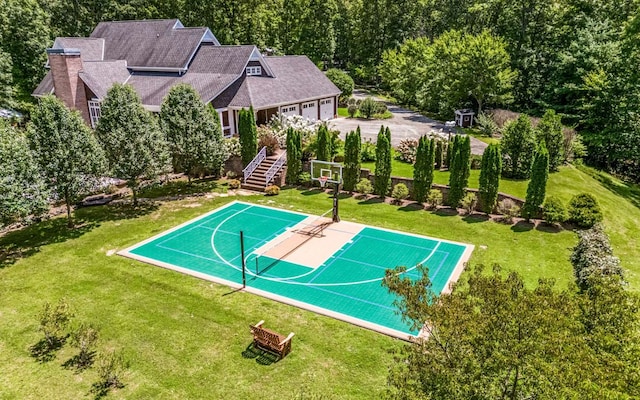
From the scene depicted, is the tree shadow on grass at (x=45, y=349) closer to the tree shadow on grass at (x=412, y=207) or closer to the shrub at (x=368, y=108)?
the tree shadow on grass at (x=412, y=207)

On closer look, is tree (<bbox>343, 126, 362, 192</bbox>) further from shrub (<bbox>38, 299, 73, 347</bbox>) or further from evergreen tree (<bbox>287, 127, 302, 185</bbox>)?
shrub (<bbox>38, 299, 73, 347</bbox>)

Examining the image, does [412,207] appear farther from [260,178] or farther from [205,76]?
[205,76]

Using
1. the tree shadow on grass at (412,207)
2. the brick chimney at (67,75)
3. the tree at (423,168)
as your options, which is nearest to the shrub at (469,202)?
the tree at (423,168)

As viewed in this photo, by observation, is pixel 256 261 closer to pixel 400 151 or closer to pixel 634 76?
pixel 400 151

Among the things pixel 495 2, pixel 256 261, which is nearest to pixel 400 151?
pixel 256 261

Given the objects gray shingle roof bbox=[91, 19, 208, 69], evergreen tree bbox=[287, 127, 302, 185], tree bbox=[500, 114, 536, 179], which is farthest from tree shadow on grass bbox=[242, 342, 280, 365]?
gray shingle roof bbox=[91, 19, 208, 69]

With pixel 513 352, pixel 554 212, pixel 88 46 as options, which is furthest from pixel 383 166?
pixel 88 46
